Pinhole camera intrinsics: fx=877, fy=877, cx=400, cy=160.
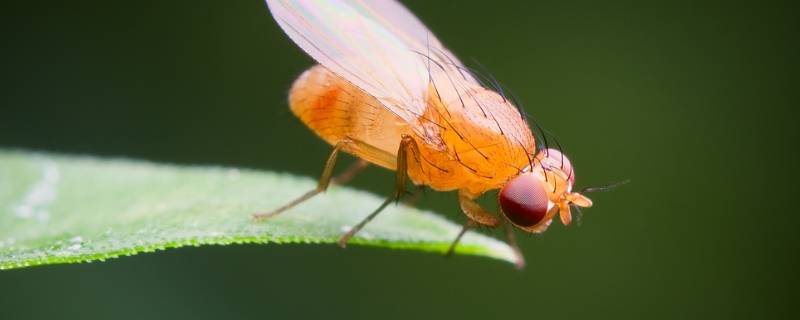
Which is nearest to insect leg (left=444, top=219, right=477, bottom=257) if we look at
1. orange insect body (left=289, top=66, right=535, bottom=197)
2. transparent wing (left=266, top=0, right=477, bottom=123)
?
orange insect body (left=289, top=66, right=535, bottom=197)

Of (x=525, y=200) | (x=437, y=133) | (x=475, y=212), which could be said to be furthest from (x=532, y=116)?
(x=525, y=200)

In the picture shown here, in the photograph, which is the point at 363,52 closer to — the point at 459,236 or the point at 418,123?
the point at 418,123

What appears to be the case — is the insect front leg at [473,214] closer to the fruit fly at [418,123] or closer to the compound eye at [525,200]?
the fruit fly at [418,123]

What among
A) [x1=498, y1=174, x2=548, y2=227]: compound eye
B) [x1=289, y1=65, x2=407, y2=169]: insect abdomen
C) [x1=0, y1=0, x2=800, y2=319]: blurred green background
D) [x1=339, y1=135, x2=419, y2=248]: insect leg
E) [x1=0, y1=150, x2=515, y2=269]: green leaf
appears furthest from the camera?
[x1=0, y1=0, x2=800, y2=319]: blurred green background

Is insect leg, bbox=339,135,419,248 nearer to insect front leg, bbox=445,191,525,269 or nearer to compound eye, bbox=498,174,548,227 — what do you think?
insect front leg, bbox=445,191,525,269

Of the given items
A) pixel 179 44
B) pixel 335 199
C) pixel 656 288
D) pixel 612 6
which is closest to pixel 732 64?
pixel 612 6

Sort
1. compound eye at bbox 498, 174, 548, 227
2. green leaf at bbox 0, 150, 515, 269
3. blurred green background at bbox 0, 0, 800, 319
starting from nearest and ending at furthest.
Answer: green leaf at bbox 0, 150, 515, 269
compound eye at bbox 498, 174, 548, 227
blurred green background at bbox 0, 0, 800, 319
